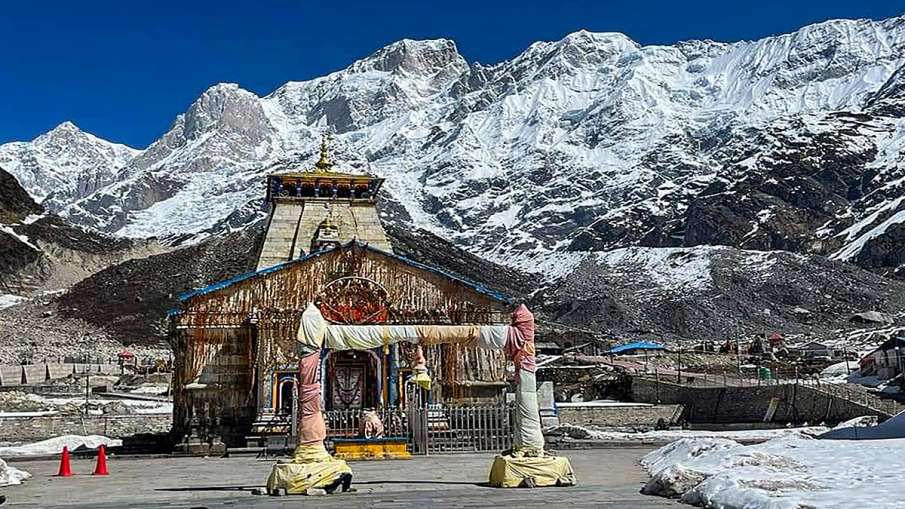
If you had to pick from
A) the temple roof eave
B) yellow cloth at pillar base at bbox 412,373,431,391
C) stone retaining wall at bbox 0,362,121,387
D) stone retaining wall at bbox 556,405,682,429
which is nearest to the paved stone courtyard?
yellow cloth at pillar base at bbox 412,373,431,391

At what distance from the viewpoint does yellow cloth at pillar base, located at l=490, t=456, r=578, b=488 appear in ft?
49.7

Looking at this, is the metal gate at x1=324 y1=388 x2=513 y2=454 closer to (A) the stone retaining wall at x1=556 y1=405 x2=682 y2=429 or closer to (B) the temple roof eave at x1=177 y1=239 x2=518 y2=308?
(B) the temple roof eave at x1=177 y1=239 x2=518 y2=308

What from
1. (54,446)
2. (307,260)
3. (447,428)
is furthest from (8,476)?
(307,260)

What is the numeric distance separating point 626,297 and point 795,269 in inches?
771

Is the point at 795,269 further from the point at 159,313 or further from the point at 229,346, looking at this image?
the point at 229,346

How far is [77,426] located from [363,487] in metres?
22.8

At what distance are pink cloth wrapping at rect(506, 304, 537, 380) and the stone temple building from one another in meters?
11.8

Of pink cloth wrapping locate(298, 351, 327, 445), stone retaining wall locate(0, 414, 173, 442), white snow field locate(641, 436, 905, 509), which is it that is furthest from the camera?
stone retaining wall locate(0, 414, 173, 442)

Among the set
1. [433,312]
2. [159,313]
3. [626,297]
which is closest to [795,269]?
[626,297]

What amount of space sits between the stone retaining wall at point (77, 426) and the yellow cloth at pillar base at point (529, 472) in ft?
77.5

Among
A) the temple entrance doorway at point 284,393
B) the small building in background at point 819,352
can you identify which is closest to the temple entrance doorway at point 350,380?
the temple entrance doorway at point 284,393

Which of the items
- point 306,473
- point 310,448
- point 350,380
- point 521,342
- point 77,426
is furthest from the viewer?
point 77,426

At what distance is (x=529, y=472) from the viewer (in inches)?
599

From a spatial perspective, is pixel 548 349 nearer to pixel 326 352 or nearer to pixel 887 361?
pixel 887 361
